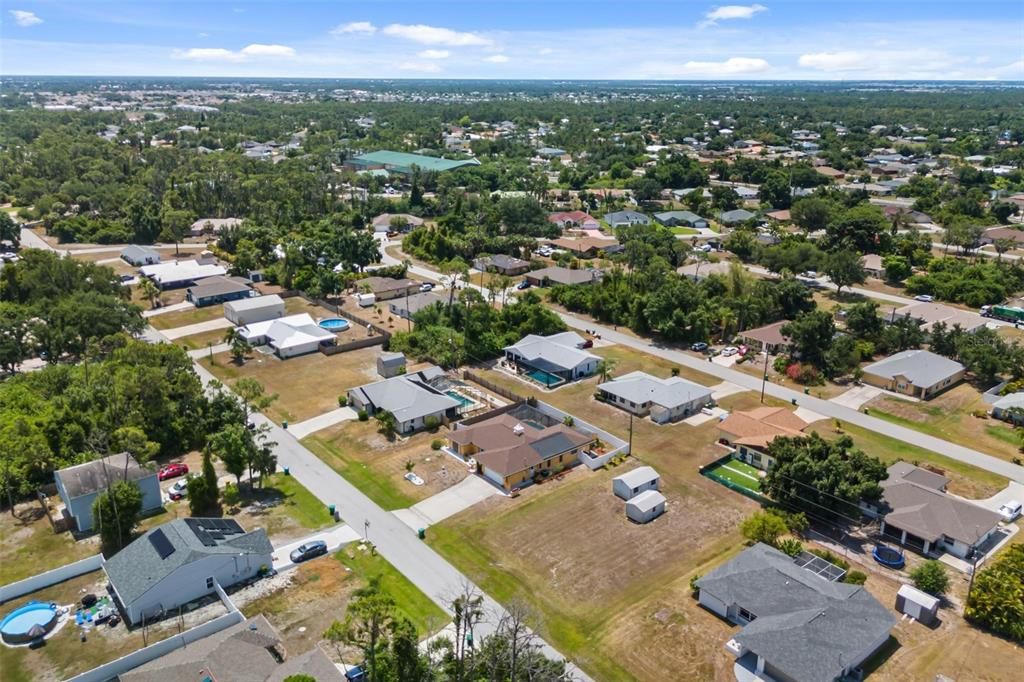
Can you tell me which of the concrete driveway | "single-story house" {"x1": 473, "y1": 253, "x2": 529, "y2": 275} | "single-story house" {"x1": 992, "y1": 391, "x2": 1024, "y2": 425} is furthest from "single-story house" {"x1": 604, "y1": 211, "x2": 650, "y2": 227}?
the concrete driveway

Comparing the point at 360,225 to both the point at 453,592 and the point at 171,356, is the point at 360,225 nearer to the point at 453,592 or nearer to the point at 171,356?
the point at 171,356

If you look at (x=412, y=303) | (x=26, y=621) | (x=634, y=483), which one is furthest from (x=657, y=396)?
(x=26, y=621)

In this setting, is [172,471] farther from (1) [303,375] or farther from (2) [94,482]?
(1) [303,375]

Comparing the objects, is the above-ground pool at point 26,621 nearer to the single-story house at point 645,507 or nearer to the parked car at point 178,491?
the parked car at point 178,491

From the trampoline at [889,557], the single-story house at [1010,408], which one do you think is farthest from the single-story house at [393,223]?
the trampoline at [889,557]

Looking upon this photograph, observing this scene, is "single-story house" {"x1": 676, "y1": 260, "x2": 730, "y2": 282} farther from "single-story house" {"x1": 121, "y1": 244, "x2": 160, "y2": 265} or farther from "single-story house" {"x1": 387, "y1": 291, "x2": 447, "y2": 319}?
"single-story house" {"x1": 121, "y1": 244, "x2": 160, "y2": 265}
